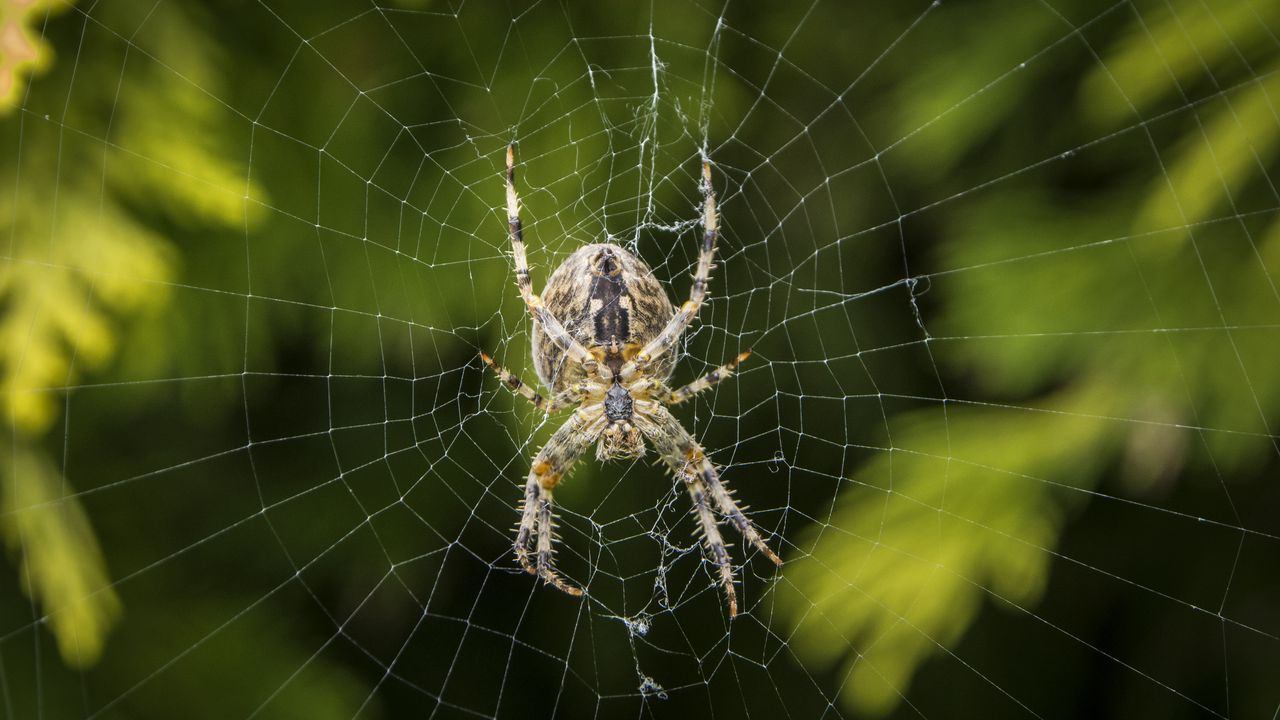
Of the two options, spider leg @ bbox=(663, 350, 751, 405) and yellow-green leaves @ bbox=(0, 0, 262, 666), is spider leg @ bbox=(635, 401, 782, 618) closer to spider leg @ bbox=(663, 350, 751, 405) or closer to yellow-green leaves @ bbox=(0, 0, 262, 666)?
spider leg @ bbox=(663, 350, 751, 405)

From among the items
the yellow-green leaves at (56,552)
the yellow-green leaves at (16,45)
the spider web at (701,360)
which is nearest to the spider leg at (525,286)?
the spider web at (701,360)

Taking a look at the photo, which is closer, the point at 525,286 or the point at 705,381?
the point at 525,286

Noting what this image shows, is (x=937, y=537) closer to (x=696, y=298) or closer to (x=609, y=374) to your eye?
(x=696, y=298)

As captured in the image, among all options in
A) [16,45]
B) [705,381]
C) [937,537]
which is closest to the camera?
[16,45]

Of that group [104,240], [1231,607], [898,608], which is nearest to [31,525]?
[104,240]

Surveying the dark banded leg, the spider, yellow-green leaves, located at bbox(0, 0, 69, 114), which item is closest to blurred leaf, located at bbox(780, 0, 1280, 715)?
the dark banded leg

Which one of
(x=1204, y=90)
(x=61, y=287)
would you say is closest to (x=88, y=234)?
(x=61, y=287)

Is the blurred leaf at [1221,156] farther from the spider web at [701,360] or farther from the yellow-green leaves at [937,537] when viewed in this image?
the yellow-green leaves at [937,537]

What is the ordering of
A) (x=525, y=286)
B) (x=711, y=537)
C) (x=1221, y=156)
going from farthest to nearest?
→ (x=711, y=537) < (x=525, y=286) < (x=1221, y=156)
